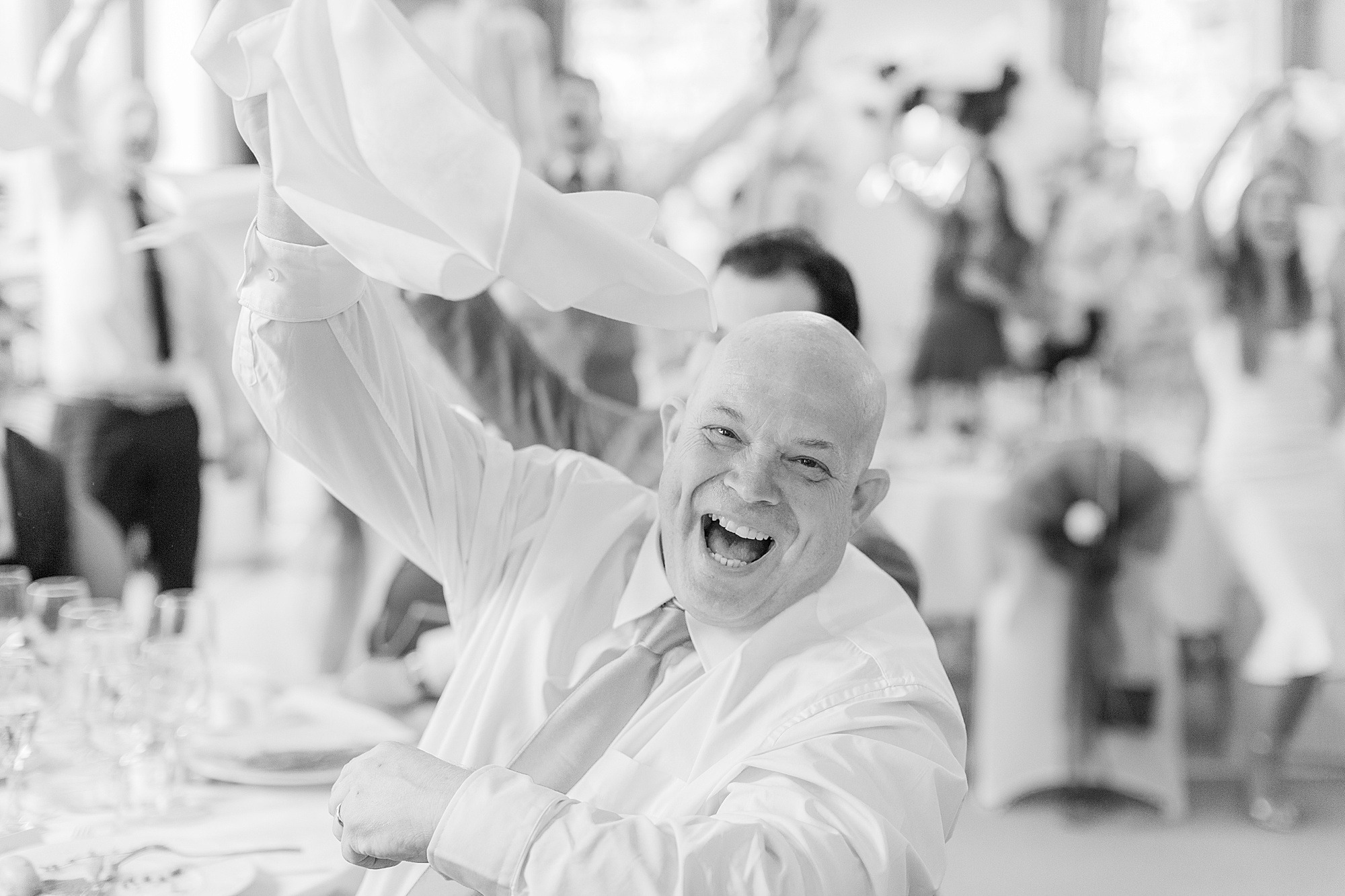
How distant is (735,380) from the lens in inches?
45.2

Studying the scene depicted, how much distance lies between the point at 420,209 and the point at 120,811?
0.75 m

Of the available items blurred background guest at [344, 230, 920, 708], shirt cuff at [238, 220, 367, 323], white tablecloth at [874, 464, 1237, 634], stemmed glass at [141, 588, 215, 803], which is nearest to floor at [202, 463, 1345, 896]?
white tablecloth at [874, 464, 1237, 634]

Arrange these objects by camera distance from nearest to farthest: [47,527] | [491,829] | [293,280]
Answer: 1. [491,829]
2. [293,280]
3. [47,527]

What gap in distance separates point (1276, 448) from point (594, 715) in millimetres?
3272

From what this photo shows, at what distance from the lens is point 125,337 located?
3484 millimetres

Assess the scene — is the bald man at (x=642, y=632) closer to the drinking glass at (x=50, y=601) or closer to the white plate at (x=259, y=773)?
the white plate at (x=259, y=773)

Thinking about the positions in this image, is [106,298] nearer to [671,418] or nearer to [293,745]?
[293,745]

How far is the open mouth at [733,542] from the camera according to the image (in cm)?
116

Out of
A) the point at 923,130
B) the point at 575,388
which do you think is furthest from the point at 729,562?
the point at 923,130

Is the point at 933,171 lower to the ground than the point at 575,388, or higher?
higher

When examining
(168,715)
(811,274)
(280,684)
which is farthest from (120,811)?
(811,274)

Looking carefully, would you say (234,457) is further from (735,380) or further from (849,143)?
(849,143)

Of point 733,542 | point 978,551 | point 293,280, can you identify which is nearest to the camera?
point 293,280

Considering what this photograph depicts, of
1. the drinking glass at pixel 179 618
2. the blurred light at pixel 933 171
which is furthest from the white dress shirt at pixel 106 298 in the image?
→ the blurred light at pixel 933 171
